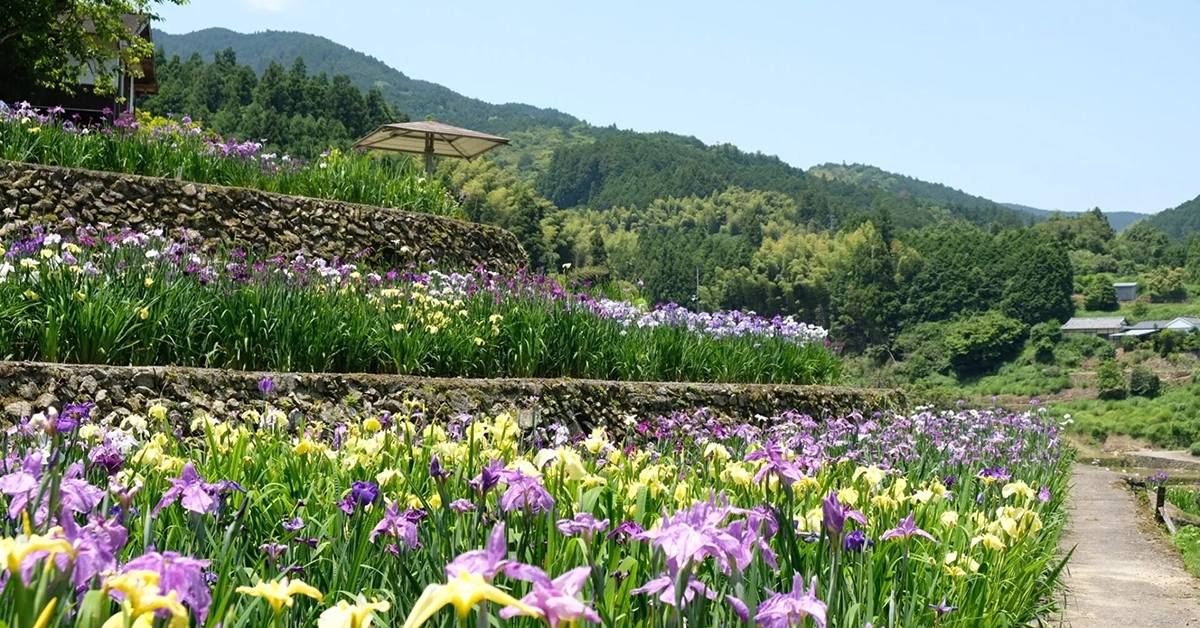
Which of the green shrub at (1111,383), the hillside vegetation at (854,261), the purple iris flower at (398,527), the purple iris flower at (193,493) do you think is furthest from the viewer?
the green shrub at (1111,383)

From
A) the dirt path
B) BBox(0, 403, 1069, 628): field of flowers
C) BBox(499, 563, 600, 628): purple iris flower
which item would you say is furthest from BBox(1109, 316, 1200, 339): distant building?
BBox(499, 563, 600, 628): purple iris flower

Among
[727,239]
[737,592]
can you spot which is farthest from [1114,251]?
[737,592]

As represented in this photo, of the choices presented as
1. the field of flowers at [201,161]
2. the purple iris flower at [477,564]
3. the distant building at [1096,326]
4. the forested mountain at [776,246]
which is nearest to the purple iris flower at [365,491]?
the purple iris flower at [477,564]

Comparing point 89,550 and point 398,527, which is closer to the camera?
point 89,550

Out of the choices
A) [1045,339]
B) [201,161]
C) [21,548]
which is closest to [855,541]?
[21,548]

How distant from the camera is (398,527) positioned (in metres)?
2.20

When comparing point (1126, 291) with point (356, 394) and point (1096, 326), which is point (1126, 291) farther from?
point (356, 394)

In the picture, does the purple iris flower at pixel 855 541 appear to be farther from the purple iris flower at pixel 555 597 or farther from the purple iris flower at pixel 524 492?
the purple iris flower at pixel 555 597

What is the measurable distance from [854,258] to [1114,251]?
42555 mm

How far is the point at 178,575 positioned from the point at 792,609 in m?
0.85

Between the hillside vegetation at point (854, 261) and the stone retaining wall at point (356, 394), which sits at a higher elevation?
the stone retaining wall at point (356, 394)

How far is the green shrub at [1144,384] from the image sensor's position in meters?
81.4

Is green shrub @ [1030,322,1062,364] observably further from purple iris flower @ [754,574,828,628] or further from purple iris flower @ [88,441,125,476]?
purple iris flower @ [754,574,828,628]

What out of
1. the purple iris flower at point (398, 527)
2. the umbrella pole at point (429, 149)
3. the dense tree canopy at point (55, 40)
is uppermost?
the dense tree canopy at point (55, 40)
